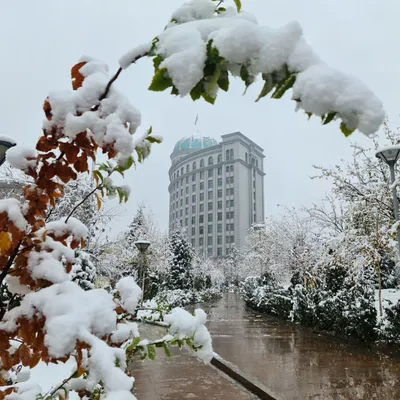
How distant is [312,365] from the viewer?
7312mm

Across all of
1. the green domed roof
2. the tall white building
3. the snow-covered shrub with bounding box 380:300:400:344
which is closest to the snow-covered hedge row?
the snow-covered shrub with bounding box 380:300:400:344

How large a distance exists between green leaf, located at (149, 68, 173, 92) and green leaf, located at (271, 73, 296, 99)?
0.91 ft

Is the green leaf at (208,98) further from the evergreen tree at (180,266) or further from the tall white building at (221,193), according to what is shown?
the tall white building at (221,193)

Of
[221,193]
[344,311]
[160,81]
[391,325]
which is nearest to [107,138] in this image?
[160,81]

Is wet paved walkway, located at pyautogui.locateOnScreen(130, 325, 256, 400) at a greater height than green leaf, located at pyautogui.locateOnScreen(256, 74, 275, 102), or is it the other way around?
green leaf, located at pyautogui.locateOnScreen(256, 74, 275, 102)

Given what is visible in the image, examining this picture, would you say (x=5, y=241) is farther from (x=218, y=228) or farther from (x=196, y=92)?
(x=218, y=228)

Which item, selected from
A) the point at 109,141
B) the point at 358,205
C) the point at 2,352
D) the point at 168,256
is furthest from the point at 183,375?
the point at 168,256

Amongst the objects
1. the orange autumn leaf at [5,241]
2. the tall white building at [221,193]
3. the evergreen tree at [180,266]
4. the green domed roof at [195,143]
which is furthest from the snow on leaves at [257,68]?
the green domed roof at [195,143]

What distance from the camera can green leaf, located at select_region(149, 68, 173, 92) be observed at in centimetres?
96

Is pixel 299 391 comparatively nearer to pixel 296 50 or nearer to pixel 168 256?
pixel 296 50

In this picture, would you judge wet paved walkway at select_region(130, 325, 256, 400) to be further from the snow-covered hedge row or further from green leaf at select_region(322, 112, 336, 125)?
green leaf at select_region(322, 112, 336, 125)

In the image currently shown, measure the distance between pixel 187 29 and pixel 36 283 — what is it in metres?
0.98

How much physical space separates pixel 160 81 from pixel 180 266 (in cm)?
3193

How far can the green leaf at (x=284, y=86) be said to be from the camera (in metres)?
0.90
